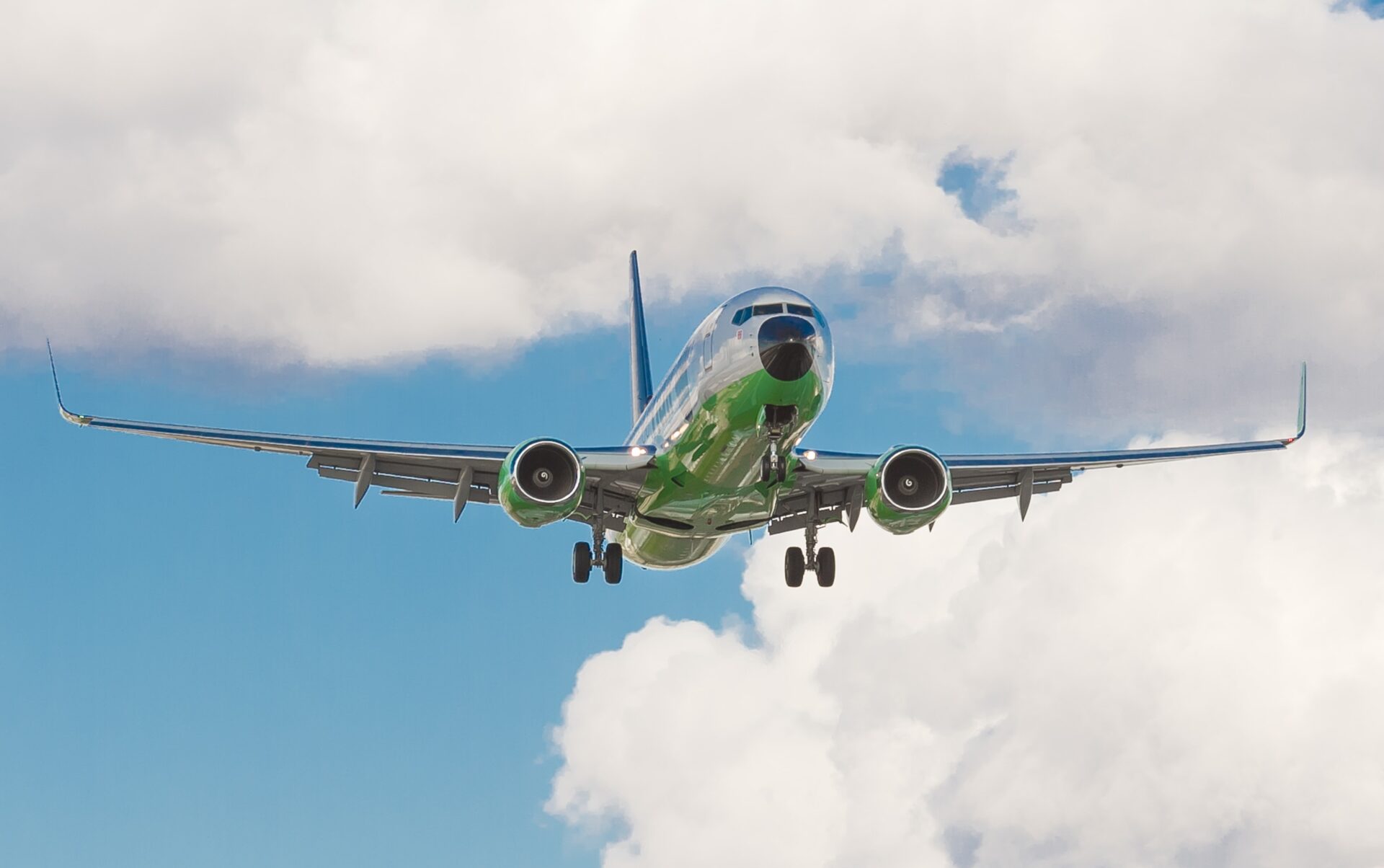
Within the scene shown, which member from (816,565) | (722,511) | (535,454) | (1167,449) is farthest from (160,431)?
(1167,449)

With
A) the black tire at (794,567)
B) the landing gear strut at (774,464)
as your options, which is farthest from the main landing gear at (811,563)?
the landing gear strut at (774,464)

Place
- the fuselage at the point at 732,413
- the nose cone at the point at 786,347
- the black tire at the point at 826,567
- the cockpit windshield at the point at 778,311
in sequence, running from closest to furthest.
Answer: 1. the nose cone at the point at 786,347
2. the fuselage at the point at 732,413
3. the cockpit windshield at the point at 778,311
4. the black tire at the point at 826,567

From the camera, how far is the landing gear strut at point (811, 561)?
151ft

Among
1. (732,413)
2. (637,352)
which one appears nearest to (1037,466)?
(732,413)

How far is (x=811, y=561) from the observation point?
152ft

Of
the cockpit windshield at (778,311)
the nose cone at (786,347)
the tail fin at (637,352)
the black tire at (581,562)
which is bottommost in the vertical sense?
the black tire at (581,562)

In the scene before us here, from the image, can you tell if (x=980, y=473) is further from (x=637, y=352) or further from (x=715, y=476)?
(x=637, y=352)

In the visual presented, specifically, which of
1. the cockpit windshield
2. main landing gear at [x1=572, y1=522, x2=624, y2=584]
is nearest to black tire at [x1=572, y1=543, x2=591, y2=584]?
main landing gear at [x1=572, y1=522, x2=624, y2=584]

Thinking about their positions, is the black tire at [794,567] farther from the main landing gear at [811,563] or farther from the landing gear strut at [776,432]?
Result: the landing gear strut at [776,432]

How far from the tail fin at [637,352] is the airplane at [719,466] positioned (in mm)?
15245

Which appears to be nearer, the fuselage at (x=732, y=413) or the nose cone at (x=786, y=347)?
the nose cone at (x=786, y=347)

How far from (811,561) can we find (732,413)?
997cm

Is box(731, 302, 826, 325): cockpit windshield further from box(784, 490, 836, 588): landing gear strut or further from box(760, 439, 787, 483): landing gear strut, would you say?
box(784, 490, 836, 588): landing gear strut

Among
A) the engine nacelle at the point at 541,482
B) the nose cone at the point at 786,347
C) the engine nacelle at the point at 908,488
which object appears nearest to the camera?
the nose cone at the point at 786,347
